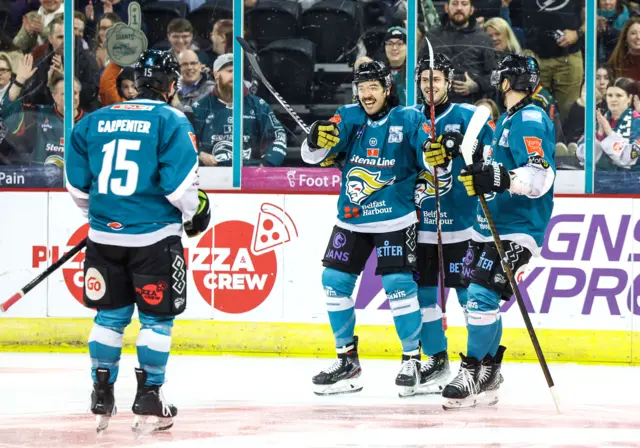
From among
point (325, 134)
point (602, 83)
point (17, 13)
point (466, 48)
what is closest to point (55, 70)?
point (17, 13)

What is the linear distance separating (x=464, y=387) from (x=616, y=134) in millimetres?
2942

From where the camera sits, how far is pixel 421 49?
695 centimetres

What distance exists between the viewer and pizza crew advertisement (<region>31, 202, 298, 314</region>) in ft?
20.6

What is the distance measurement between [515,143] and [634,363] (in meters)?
2.14

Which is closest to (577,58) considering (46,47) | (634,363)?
(634,363)

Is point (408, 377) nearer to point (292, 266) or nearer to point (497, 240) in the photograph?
point (497, 240)

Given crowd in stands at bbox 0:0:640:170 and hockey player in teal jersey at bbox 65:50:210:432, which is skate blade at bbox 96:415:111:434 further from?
crowd in stands at bbox 0:0:640:170

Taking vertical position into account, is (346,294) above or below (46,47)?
below

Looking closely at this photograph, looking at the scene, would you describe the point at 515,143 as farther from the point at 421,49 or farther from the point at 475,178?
the point at 421,49

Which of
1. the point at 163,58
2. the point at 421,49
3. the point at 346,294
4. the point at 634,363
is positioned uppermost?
the point at 421,49

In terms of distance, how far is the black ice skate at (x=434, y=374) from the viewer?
5055 mm

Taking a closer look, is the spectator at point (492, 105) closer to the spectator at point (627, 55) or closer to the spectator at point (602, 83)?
the spectator at point (602, 83)

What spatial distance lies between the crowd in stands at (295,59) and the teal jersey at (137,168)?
3.06 metres

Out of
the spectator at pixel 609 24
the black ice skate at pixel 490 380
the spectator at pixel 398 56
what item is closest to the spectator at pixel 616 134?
the spectator at pixel 609 24
